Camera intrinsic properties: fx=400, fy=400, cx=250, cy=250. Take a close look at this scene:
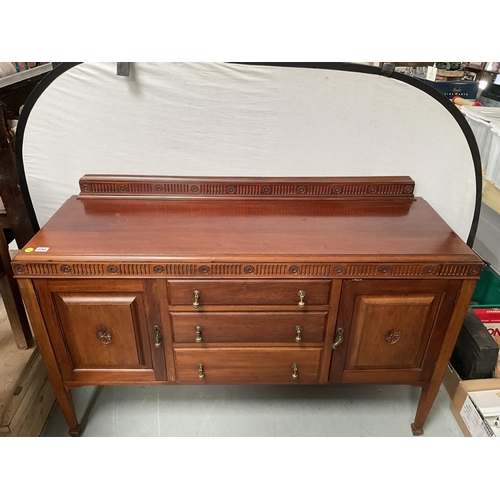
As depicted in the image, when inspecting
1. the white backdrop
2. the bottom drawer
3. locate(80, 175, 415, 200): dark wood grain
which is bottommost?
the bottom drawer

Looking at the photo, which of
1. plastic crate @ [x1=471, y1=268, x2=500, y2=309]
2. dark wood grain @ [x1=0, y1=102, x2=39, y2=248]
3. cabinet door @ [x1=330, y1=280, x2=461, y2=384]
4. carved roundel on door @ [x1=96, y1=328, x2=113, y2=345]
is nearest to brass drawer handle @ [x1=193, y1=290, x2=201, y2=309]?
carved roundel on door @ [x1=96, y1=328, x2=113, y2=345]

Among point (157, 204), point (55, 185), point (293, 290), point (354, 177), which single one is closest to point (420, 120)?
point (354, 177)

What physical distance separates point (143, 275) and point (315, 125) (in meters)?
0.75

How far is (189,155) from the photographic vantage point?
136 cm

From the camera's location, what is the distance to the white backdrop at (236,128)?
1267 millimetres

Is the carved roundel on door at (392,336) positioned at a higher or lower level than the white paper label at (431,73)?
lower

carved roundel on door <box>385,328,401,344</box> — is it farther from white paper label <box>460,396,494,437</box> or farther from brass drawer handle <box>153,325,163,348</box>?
brass drawer handle <box>153,325,163,348</box>

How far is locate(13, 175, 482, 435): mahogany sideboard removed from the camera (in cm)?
104

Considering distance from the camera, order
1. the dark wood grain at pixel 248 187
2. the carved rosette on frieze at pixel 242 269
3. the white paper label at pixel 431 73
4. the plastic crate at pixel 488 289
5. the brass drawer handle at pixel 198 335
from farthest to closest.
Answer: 1. the white paper label at pixel 431 73
2. the plastic crate at pixel 488 289
3. the dark wood grain at pixel 248 187
4. the brass drawer handle at pixel 198 335
5. the carved rosette on frieze at pixel 242 269

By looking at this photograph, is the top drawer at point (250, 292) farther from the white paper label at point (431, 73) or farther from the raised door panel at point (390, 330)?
the white paper label at point (431, 73)

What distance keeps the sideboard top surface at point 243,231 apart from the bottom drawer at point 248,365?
0.31 metres

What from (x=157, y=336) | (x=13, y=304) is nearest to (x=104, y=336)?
(x=157, y=336)

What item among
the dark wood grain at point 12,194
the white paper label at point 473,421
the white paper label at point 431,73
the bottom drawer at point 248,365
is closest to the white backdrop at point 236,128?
the dark wood grain at point 12,194

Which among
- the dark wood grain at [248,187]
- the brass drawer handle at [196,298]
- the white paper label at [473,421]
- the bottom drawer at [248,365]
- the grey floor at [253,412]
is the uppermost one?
the dark wood grain at [248,187]
